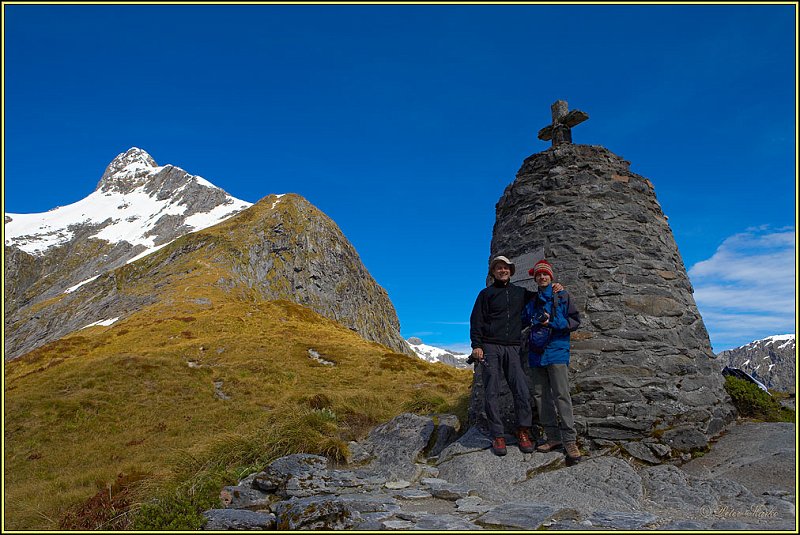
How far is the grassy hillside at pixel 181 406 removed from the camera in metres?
8.69

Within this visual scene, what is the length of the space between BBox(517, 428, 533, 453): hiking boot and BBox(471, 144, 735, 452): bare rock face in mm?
935

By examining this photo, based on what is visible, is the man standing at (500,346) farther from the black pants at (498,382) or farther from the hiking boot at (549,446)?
the hiking boot at (549,446)

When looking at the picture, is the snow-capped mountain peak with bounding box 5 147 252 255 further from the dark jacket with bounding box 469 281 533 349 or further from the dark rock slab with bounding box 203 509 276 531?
the dark rock slab with bounding box 203 509 276 531

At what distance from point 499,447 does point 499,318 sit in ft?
7.22

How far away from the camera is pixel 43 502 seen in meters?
11.0

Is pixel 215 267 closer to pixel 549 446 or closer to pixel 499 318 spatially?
pixel 499 318

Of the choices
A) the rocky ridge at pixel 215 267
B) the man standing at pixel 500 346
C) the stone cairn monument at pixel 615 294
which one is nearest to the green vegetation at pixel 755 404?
the stone cairn monument at pixel 615 294

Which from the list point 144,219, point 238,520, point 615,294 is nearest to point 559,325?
point 615,294

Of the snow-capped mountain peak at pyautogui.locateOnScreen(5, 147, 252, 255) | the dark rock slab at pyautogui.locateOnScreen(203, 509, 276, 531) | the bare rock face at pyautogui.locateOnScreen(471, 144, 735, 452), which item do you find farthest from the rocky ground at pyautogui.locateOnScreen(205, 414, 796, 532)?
the snow-capped mountain peak at pyautogui.locateOnScreen(5, 147, 252, 255)

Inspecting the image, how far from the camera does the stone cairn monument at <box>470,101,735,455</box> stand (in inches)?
304

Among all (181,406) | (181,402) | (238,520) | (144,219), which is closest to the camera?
(238,520)

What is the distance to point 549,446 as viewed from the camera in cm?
754

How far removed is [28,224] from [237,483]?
240 m

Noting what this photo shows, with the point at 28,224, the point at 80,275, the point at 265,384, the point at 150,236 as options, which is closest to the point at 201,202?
the point at 150,236
